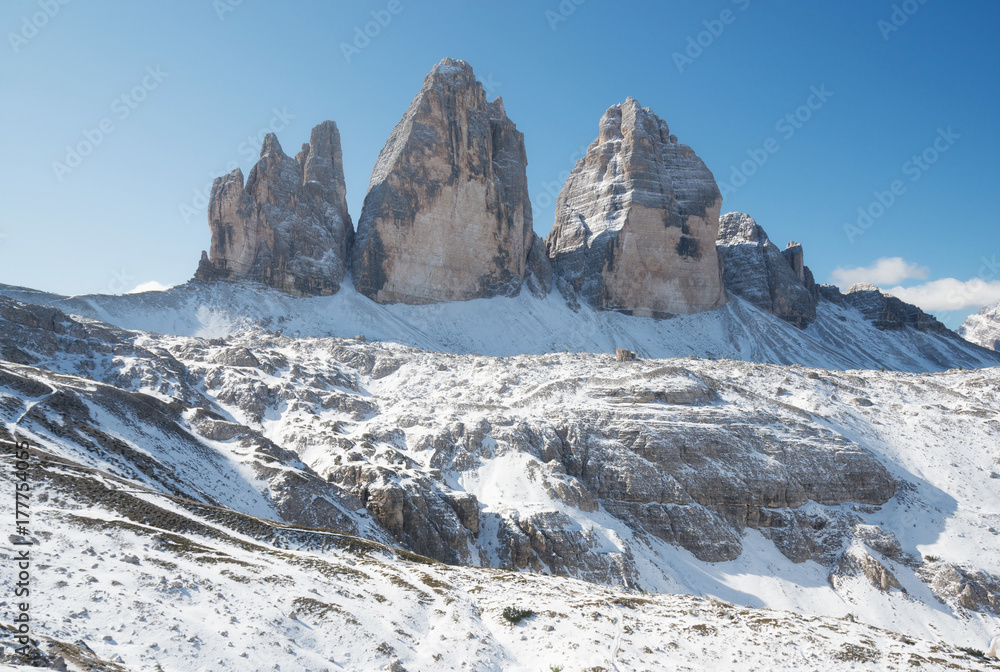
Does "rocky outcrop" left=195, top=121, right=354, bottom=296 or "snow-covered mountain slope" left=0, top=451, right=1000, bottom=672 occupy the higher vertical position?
"rocky outcrop" left=195, top=121, right=354, bottom=296

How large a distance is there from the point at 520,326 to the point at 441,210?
90.1 feet

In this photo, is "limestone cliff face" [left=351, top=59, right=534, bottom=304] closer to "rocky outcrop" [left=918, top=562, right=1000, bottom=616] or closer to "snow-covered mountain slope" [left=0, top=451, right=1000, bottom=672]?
"rocky outcrop" [left=918, top=562, right=1000, bottom=616]

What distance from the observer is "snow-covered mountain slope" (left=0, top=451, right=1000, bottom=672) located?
1486 centimetres

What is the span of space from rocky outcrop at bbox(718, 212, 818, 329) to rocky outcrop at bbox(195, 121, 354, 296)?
96.6 m

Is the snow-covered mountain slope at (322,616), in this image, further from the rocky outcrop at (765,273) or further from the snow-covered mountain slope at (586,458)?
the rocky outcrop at (765,273)

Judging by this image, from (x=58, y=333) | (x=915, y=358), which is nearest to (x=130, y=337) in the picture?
(x=58, y=333)

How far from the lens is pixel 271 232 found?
347ft

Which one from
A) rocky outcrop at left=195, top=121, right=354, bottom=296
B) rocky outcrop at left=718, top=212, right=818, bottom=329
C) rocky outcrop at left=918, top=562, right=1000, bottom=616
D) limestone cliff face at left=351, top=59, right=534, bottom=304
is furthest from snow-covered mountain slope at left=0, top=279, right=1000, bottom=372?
rocky outcrop at left=918, top=562, right=1000, bottom=616

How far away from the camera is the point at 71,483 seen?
886 inches

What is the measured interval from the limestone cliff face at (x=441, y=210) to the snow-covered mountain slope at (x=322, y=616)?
90.5m

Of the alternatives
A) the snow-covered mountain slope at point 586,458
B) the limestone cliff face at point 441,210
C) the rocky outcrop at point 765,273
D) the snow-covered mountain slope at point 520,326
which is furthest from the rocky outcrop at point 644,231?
the snow-covered mountain slope at point 586,458

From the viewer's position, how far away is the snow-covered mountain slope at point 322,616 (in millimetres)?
14859

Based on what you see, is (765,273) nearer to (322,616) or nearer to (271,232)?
(271,232)

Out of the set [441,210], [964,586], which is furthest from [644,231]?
[964,586]
